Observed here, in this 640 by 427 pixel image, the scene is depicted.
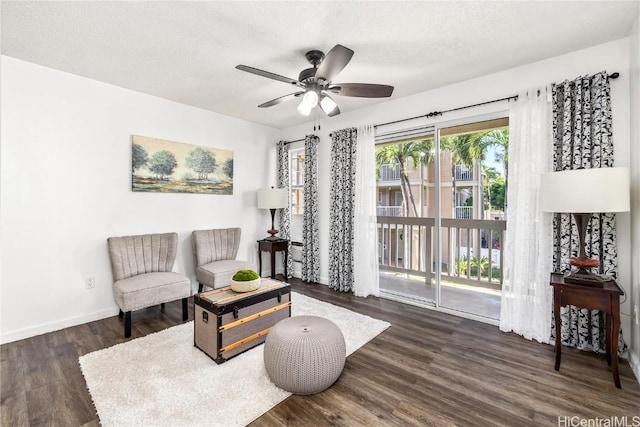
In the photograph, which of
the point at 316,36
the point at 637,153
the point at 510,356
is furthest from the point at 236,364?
the point at 637,153

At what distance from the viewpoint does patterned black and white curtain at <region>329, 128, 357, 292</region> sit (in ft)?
13.4

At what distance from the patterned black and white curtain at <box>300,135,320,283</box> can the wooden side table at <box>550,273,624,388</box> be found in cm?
301

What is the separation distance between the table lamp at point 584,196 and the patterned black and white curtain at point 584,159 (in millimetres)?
235

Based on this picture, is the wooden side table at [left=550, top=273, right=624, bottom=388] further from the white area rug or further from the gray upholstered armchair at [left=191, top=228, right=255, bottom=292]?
the gray upholstered armchair at [left=191, top=228, right=255, bottom=292]

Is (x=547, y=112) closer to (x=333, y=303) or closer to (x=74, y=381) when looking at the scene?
(x=333, y=303)

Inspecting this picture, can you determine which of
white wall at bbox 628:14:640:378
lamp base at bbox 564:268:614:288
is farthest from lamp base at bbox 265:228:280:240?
white wall at bbox 628:14:640:378

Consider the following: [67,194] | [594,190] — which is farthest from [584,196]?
[67,194]

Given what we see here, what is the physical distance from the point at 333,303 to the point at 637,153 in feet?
10.3

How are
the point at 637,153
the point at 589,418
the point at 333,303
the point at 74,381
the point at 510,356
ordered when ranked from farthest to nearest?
1. the point at 333,303
2. the point at 510,356
3. the point at 637,153
4. the point at 74,381
5. the point at 589,418

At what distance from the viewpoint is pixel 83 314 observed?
121 inches

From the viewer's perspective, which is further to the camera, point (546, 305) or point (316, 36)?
point (546, 305)

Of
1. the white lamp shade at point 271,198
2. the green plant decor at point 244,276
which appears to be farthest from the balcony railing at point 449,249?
the green plant decor at point 244,276

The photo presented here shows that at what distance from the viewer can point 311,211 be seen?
4609 millimetres

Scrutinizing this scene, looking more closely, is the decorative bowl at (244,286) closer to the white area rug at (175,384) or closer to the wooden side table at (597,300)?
the white area rug at (175,384)
